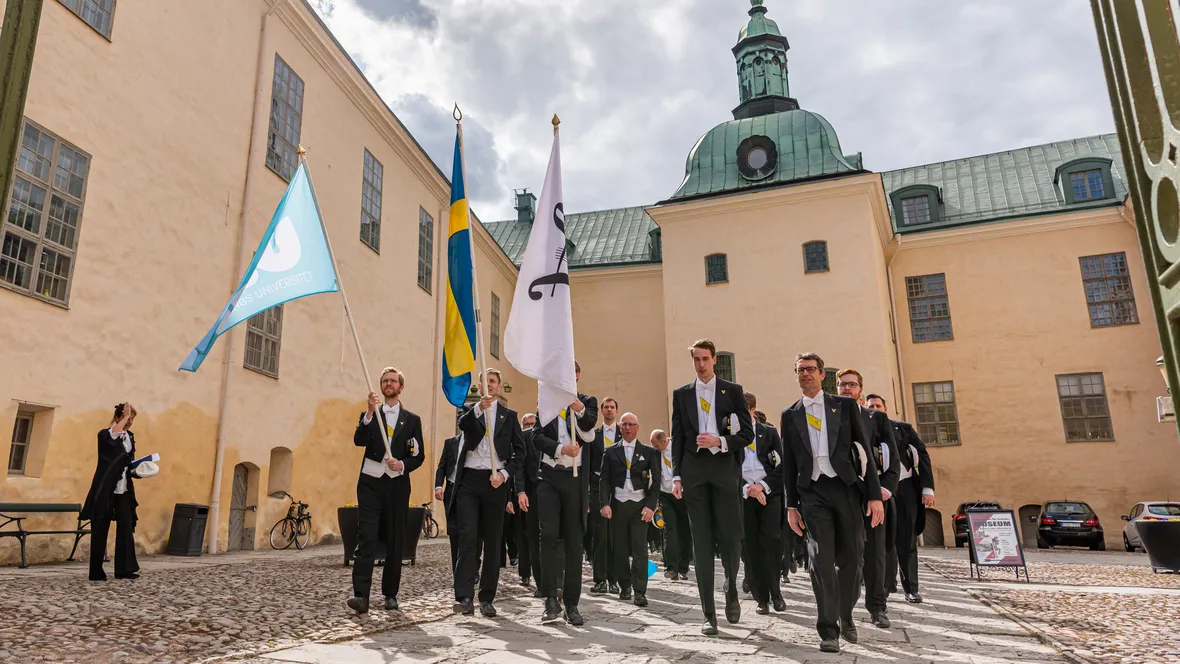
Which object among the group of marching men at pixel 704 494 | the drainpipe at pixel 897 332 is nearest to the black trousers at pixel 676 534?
the group of marching men at pixel 704 494

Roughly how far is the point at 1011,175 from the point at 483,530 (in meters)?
30.8

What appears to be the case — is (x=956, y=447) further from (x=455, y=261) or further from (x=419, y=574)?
(x=455, y=261)

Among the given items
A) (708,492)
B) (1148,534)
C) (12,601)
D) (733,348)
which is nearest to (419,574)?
(12,601)

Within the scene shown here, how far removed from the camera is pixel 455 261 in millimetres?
7203

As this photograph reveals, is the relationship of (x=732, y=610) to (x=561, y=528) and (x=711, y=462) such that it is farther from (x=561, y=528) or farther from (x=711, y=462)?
(x=561, y=528)

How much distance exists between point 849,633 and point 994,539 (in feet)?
22.5

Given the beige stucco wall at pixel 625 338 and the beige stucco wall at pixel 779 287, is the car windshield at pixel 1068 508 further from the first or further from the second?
the beige stucco wall at pixel 625 338

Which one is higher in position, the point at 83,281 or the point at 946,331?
the point at 946,331

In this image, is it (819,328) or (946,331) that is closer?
(819,328)

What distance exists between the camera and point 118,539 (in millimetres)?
8391

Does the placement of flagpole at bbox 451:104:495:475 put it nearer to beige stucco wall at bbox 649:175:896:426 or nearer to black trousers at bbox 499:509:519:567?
black trousers at bbox 499:509:519:567

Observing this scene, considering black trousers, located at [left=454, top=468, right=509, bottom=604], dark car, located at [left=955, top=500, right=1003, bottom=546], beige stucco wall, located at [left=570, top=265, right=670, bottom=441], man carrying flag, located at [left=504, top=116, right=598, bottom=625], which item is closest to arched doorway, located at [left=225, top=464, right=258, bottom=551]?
black trousers, located at [left=454, top=468, right=509, bottom=604]

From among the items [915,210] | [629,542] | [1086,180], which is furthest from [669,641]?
[1086,180]

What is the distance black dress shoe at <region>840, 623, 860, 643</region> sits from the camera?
213 inches
